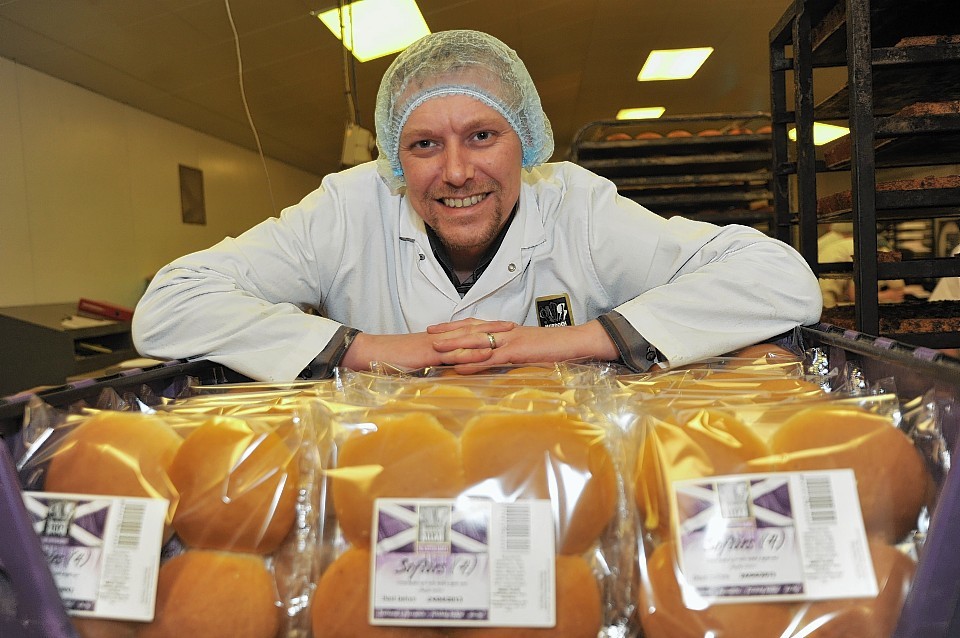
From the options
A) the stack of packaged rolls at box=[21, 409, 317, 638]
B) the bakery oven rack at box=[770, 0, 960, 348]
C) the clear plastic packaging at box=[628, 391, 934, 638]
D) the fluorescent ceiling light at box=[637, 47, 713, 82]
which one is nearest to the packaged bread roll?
the stack of packaged rolls at box=[21, 409, 317, 638]

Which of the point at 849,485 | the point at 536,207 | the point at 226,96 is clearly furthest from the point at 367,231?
the point at 226,96

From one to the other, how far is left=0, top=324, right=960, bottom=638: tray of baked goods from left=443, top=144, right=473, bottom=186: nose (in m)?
0.74

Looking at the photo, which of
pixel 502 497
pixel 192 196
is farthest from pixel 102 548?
pixel 192 196

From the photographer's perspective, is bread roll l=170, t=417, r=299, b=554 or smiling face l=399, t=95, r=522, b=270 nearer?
bread roll l=170, t=417, r=299, b=554

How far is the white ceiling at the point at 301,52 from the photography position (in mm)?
3752

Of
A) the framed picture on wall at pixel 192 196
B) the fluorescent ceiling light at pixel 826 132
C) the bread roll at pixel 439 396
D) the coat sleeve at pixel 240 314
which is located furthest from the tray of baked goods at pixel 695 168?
the fluorescent ceiling light at pixel 826 132

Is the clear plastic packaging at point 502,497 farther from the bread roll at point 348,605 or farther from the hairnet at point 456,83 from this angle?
the hairnet at point 456,83

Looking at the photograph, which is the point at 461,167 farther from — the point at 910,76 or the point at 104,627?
the point at 910,76

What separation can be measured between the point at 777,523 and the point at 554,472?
153mm

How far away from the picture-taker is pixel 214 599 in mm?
486

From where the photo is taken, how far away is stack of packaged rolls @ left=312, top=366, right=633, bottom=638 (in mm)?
465

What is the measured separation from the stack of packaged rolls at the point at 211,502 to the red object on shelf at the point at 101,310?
13.7 feet

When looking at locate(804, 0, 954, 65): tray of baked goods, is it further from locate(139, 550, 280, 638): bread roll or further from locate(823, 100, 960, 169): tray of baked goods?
locate(139, 550, 280, 638): bread roll

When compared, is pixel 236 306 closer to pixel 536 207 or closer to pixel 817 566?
pixel 536 207
